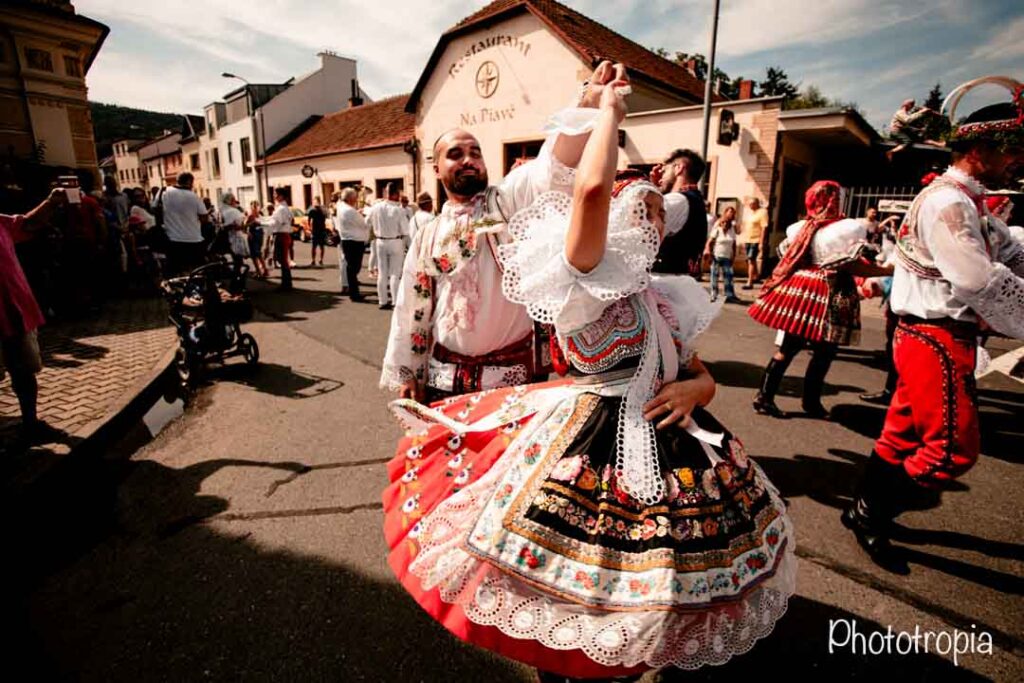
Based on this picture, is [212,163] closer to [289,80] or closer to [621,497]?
[289,80]

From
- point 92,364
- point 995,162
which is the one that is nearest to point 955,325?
point 995,162

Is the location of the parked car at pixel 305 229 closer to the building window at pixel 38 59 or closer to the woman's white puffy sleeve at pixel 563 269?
the building window at pixel 38 59

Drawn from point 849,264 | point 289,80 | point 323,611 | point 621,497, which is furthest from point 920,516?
point 289,80

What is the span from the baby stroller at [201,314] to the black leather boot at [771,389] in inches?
216

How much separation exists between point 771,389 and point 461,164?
3.59 metres

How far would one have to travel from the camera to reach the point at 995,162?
96.9 inches

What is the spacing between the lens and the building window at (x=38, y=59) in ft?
36.3

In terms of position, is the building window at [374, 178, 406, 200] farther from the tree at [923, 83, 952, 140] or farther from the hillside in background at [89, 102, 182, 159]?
the hillside in background at [89, 102, 182, 159]

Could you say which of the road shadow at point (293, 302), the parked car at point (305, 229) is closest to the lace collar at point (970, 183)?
the road shadow at point (293, 302)

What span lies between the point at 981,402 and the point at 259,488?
Result: 6787mm

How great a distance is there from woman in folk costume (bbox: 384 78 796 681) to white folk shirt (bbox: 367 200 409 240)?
767 cm

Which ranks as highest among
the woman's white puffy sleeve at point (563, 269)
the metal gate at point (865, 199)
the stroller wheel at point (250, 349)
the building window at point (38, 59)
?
the building window at point (38, 59)

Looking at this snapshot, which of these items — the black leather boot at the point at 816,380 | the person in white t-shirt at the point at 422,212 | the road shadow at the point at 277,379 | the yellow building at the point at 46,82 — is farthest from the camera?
the yellow building at the point at 46,82

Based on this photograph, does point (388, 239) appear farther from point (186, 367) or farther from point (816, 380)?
point (816, 380)
